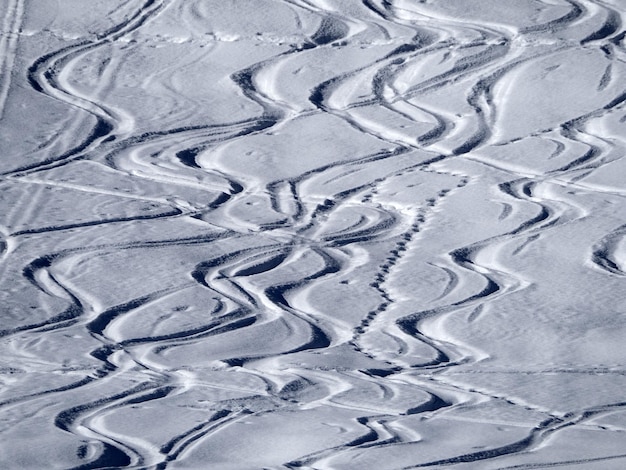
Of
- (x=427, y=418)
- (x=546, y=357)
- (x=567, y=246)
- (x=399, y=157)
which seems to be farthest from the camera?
(x=399, y=157)

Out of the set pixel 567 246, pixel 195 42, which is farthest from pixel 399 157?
pixel 195 42

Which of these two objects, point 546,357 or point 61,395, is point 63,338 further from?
point 546,357

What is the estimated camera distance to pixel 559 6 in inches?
102

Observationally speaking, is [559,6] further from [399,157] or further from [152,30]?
[152,30]

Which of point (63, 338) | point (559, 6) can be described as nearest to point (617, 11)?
point (559, 6)

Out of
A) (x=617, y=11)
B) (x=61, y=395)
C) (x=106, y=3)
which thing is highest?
(x=106, y=3)

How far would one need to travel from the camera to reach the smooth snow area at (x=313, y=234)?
4.83ft

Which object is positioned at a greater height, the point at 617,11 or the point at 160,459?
the point at 617,11

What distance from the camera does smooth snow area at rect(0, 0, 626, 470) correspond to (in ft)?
4.83

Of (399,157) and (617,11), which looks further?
(617,11)

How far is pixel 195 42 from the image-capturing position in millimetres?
2504

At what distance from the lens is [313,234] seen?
2.05 m

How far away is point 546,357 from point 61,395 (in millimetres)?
823

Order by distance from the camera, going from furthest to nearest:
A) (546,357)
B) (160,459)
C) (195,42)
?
(195,42)
(546,357)
(160,459)
